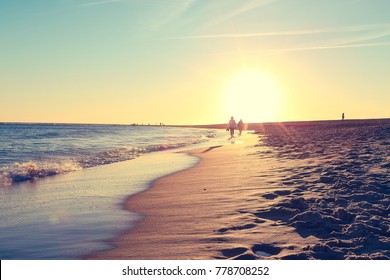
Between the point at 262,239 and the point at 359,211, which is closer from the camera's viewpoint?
the point at 262,239

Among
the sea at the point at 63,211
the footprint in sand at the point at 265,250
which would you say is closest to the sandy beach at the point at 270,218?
the footprint in sand at the point at 265,250

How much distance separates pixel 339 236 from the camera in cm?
555

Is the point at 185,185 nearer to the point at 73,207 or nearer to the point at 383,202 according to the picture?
the point at 73,207

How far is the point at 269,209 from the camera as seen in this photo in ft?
23.6

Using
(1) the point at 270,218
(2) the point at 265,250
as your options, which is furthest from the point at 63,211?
(2) the point at 265,250

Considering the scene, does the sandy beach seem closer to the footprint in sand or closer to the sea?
the footprint in sand

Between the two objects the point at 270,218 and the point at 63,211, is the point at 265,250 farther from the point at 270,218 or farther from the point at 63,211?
the point at 63,211

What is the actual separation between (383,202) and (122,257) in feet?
16.4

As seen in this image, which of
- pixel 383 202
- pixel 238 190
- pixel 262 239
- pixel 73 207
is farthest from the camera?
pixel 238 190

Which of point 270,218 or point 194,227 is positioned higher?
point 270,218

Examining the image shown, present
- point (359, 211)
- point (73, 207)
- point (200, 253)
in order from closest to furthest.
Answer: point (200, 253) → point (359, 211) → point (73, 207)

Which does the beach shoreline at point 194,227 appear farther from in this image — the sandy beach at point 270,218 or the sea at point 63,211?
the sea at point 63,211

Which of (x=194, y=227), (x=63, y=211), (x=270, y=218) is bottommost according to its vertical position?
(x=63, y=211)
